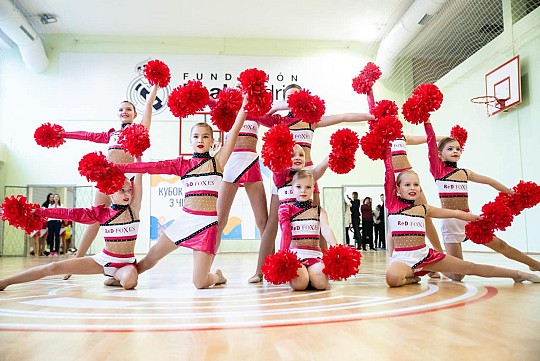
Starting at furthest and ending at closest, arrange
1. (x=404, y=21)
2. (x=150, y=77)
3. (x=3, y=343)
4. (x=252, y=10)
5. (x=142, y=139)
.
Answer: (x=252, y=10) → (x=404, y=21) → (x=150, y=77) → (x=142, y=139) → (x=3, y=343)

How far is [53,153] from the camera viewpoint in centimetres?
1196

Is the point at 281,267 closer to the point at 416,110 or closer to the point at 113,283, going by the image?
the point at 113,283

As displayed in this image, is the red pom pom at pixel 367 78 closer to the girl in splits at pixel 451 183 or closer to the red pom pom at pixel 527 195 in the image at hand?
the girl in splits at pixel 451 183

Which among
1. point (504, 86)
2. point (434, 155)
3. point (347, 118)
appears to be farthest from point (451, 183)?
point (504, 86)

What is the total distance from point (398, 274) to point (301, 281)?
2.26ft

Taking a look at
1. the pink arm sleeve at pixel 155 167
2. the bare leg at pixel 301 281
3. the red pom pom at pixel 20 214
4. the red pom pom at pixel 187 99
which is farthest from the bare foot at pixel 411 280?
the red pom pom at pixel 20 214

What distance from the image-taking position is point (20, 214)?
326 centimetres

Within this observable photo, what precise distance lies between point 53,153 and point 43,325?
11.0 meters

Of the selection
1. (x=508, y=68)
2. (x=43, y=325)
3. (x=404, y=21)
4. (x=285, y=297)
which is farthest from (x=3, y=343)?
(x=404, y=21)

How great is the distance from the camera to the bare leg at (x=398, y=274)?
331 cm

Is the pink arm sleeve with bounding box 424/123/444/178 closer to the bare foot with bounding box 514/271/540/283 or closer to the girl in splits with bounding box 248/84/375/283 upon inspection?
the girl in splits with bounding box 248/84/375/283

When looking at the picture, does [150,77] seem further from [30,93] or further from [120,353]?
Result: [30,93]

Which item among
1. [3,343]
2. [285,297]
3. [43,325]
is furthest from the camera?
[285,297]

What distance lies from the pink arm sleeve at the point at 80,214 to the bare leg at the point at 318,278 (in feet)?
5.47
